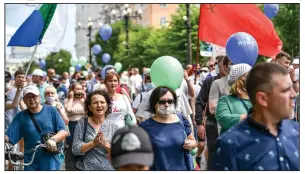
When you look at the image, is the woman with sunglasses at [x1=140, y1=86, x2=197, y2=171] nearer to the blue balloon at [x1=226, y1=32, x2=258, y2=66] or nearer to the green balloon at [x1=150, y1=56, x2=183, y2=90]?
the green balloon at [x1=150, y1=56, x2=183, y2=90]

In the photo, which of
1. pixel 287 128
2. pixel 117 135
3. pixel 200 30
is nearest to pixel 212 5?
pixel 200 30

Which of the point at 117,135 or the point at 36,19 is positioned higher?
the point at 36,19

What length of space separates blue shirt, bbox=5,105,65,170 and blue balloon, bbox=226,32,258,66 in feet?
6.61

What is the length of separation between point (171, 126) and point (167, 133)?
0.11 meters

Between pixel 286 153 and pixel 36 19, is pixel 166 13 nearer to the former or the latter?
pixel 36 19

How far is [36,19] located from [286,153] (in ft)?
23.3

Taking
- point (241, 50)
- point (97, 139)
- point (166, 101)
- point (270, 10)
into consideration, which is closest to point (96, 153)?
point (97, 139)

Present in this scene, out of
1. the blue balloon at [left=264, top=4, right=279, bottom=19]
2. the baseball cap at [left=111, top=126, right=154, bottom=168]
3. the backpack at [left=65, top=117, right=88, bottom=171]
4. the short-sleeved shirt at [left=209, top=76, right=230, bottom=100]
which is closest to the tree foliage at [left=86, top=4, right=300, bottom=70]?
the blue balloon at [left=264, top=4, right=279, bottom=19]

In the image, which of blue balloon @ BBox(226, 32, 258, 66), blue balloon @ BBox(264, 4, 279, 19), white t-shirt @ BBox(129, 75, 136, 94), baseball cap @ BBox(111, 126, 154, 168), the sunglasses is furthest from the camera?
white t-shirt @ BBox(129, 75, 136, 94)

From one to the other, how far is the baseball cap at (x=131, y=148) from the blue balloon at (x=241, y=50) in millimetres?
4481

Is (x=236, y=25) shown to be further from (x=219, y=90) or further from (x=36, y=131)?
(x=36, y=131)

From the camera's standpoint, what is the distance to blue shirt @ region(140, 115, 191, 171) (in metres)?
5.66

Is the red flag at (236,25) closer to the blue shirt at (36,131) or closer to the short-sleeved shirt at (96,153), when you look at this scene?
the blue shirt at (36,131)
